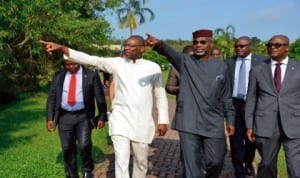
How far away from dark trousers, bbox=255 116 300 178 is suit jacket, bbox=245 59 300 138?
67mm

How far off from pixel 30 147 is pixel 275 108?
6.34m

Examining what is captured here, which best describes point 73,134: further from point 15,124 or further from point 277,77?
point 15,124

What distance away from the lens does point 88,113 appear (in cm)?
724

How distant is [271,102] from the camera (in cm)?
591

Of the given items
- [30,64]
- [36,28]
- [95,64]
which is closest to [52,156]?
[95,64]

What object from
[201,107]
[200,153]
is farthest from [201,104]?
[200,153]

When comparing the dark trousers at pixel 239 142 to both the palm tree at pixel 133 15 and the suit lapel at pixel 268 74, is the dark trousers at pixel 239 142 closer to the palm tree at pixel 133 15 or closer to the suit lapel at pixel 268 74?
the suit lapel at pixel 268 74

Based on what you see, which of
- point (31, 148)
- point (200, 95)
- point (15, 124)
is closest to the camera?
point (200, 95)

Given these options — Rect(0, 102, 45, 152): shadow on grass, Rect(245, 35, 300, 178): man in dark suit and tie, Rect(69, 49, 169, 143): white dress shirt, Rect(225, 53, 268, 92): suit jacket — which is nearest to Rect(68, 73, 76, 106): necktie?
Rect(69, 49, 169, 143): white dress shirt

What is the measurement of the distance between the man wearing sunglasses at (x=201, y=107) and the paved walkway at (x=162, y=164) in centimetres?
232

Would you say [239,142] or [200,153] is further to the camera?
[239,142]

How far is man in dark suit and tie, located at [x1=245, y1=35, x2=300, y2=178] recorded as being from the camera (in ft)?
19.1

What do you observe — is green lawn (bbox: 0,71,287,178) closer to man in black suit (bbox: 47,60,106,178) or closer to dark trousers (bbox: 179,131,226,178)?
man in black suit (bbox: 47,60,106,178)

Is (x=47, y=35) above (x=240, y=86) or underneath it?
above
